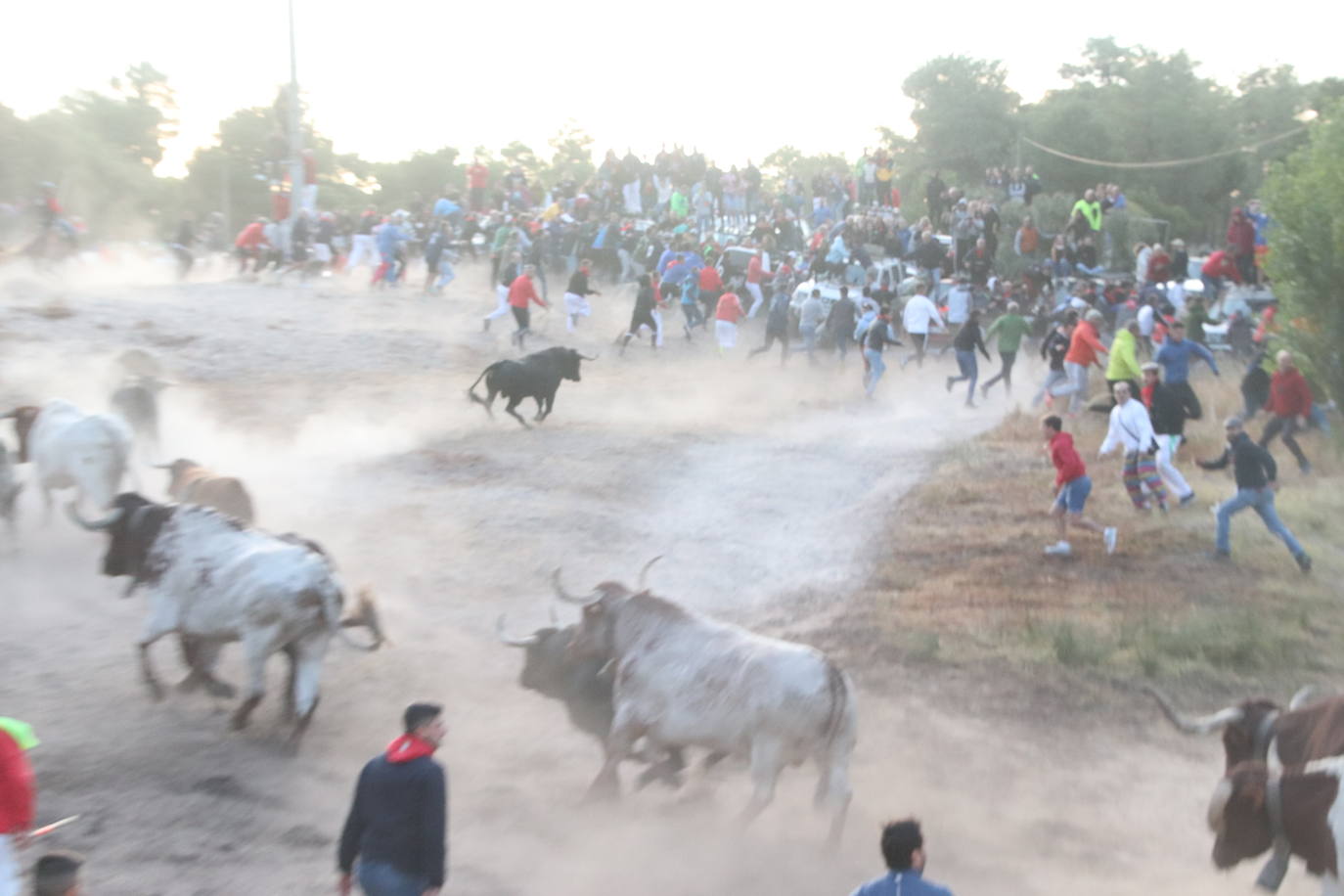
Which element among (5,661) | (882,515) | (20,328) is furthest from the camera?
(20,328)

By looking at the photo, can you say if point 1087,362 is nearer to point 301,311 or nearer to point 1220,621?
point 1220,621

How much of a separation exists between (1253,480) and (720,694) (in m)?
7.28

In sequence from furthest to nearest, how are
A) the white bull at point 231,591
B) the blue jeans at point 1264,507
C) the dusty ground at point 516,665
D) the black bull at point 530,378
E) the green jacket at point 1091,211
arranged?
the green jacket at point 1091,211 < the black bull at point 530,378 < the blue jeans at point 1264,507 < the white bull at point 231,591 < the dusty ground at point 516,665

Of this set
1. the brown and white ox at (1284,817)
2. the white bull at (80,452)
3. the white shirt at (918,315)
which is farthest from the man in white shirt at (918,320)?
the brown and white ox at (1284,817)

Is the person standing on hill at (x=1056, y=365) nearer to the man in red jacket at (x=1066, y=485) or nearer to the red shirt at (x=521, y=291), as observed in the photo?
the man in red jacket at (x=1066, y=485)

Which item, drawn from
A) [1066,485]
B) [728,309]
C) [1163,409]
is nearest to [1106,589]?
[1066,485]

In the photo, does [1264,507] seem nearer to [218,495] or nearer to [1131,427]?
[1131,427]

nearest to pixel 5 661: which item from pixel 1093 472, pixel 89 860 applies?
pixel 89 860

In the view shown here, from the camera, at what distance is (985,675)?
458 inches

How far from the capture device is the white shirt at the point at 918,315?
26.3 meters

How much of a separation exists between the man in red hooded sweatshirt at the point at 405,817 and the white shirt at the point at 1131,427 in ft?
34.5

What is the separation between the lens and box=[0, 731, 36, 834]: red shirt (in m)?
5.88

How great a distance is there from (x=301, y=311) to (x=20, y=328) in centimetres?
644

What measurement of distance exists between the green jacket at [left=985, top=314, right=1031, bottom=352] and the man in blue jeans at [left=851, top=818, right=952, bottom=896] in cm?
1821
